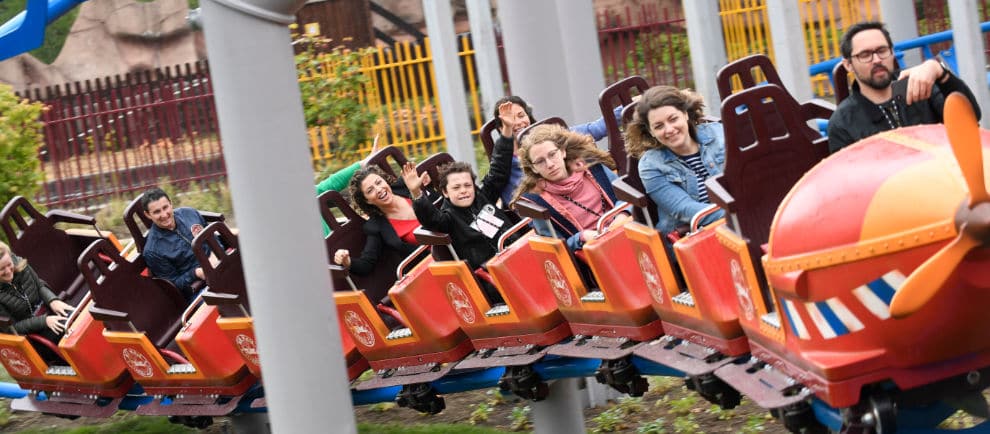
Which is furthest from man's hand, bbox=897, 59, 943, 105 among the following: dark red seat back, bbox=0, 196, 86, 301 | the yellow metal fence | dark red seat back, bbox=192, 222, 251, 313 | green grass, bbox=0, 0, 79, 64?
green grass, bbox=0, 0, 79, 64

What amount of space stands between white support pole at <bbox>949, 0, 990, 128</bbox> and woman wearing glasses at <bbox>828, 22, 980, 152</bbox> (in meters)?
2.03

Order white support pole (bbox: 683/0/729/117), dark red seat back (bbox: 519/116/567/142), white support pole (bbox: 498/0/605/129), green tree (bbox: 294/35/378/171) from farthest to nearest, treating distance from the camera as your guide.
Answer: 1. green tree (bbox: 294/35/378/171)
2. white support pole (bbox: 683/0/729/117)
3. white support pole (bbox: 498/0/605/129)
4. dark red seat back (bbox: 519/116/567/142)

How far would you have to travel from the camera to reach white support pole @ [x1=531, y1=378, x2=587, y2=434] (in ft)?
19.9

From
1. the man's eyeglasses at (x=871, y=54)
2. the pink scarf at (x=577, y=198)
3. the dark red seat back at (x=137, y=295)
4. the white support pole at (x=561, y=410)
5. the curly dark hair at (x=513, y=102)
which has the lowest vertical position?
the white support pole at (x=561, y=410)

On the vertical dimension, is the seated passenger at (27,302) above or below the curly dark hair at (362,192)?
below

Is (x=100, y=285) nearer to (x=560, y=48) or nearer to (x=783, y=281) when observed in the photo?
(x=560, y=48)

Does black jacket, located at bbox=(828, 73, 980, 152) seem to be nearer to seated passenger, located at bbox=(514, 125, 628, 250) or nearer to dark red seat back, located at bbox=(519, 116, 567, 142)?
seated passenger, located at bbox=(514, 125, 628, 250)

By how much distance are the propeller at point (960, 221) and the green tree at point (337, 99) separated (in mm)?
10163

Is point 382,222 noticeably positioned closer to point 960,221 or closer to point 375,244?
point 375,244

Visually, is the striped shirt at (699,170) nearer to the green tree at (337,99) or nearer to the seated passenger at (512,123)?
the seated passenger at (512,123)

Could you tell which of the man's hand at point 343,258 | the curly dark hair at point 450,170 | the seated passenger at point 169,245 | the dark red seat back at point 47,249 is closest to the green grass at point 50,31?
the dark red seat back at point 47,249

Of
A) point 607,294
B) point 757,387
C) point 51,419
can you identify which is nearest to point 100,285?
point 51,419

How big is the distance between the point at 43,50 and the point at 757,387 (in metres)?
19.9

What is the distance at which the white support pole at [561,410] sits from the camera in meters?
6.07
